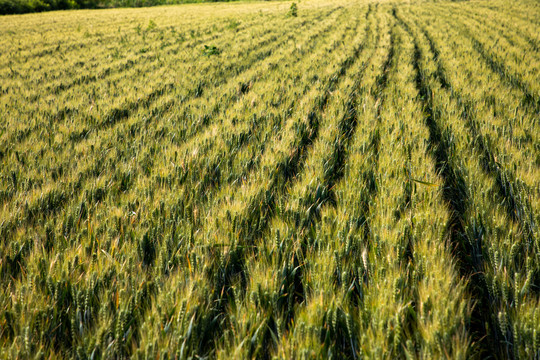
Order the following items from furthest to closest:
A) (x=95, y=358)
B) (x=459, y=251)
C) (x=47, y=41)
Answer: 1. (x=47, y=41)
2. (x=459, y=251)
3. (x=95, y=358)

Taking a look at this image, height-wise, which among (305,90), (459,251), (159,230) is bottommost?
(459,251)

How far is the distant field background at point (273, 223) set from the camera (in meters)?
1.09

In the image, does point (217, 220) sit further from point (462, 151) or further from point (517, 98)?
point (517, 98)

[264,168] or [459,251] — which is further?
[264,168]

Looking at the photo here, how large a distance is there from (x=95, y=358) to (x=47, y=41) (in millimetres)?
13182

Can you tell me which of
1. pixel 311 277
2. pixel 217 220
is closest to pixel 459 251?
pixel 311 277

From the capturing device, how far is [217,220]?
5.66 ft

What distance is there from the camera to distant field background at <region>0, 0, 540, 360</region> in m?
1.09

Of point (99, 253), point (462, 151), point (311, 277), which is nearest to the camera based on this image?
point (311, 277)

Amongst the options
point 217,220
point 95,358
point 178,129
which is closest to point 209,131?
point 178,129

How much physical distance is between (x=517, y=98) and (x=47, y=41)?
1339cm

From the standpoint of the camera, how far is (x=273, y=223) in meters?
1.70

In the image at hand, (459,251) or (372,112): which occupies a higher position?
(372,112)

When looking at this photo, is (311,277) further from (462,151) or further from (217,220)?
(462,151)
